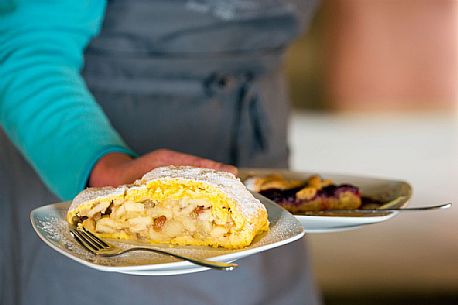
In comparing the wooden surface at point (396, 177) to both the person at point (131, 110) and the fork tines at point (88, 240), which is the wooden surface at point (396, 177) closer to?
the person at point (131, 110)

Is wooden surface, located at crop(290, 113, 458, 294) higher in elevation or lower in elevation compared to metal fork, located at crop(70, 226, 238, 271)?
lower

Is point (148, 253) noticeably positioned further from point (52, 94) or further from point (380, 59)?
point (380, 59)

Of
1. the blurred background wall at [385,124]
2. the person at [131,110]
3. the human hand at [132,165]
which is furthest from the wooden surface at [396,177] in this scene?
the human hand at [132,165]

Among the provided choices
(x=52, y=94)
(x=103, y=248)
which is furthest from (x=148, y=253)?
(x=52, y=94)

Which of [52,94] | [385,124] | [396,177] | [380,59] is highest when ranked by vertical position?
[52,94]

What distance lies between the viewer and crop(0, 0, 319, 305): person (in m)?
0.72

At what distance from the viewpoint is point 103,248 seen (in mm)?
518

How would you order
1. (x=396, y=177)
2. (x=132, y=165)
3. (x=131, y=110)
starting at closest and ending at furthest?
(x=132, y=165) → (x=131, y=110) → (x=396, y=177)

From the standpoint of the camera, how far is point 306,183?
714 mm

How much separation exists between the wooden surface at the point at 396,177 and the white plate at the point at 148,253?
1.34 metres

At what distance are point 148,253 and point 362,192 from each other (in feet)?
0.85

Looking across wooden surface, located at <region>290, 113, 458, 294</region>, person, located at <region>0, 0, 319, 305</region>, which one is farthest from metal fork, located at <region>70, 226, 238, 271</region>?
wooden surface, located at <region>290, 113, 458, 294</region>

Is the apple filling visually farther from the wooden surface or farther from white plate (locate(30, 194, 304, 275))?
the wooden surface

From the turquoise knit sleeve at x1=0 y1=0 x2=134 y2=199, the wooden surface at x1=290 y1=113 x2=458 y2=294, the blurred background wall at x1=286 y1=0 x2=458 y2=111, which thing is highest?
the turquoise knit sleeve at x1=0 y1=0 x2=134 y2=199
